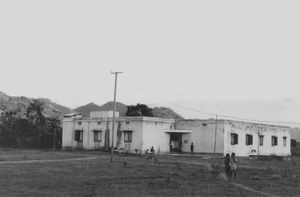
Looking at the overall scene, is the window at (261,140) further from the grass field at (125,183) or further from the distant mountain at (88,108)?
the distant mountain at (88,108)

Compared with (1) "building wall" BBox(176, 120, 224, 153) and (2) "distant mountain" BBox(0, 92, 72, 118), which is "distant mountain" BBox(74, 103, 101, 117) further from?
(1) "building wall" BBox(176, 120, 224, 153)

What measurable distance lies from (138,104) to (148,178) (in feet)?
159

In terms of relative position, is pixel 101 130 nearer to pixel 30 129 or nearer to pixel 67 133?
pixel 67 133

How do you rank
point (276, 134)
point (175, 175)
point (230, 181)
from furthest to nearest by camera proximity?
point (276, 134)
point (175, 175)
point (230, 181)

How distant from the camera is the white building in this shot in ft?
173

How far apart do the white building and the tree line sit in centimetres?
678

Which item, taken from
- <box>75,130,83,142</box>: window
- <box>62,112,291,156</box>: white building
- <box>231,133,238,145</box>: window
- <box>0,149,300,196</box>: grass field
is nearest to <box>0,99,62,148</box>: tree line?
<box>62,112,291,156</box>: white building

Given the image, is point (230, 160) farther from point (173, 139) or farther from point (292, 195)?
point (173, 139)

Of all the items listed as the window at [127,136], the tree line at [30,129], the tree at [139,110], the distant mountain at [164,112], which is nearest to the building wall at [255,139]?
the window at [127,136]

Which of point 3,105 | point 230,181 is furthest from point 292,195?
point 3,105

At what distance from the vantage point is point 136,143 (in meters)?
53.0

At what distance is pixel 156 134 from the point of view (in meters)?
54.2

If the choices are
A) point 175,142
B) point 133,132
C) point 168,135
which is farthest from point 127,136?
point 175,142

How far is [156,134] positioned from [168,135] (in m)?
2.21
